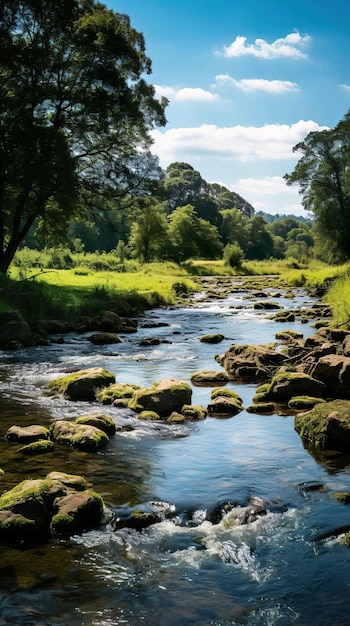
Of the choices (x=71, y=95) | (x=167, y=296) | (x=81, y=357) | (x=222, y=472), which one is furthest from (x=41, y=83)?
(x=222, y=472)

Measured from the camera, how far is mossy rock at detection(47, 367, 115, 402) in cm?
1218

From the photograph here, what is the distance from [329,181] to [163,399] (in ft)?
153

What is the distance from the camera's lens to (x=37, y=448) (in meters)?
8.48

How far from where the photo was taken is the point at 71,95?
2861 centimetres

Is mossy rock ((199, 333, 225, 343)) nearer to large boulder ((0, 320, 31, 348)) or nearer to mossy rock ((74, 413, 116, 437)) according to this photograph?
large boulder ((0, 320, 31, 348))

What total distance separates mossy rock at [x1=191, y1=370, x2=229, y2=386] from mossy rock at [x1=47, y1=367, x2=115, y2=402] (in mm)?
2246

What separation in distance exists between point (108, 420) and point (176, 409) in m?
1.82

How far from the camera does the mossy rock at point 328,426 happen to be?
28.3 feet

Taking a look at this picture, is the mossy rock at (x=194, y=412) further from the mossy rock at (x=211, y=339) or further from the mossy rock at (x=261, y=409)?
the mossy rock at (x=211, y=339)

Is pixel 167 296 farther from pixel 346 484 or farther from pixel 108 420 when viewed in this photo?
pixel 346 484

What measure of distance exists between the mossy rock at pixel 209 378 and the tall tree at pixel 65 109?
51.6 ft

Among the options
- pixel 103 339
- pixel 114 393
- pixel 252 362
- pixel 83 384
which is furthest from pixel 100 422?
pixel 103 339

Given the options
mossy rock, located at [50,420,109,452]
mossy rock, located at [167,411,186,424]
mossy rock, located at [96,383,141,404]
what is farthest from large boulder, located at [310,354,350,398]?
mossy rock, located at [50,420,109,452]

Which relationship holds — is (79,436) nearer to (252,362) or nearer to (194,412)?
(194,412)
